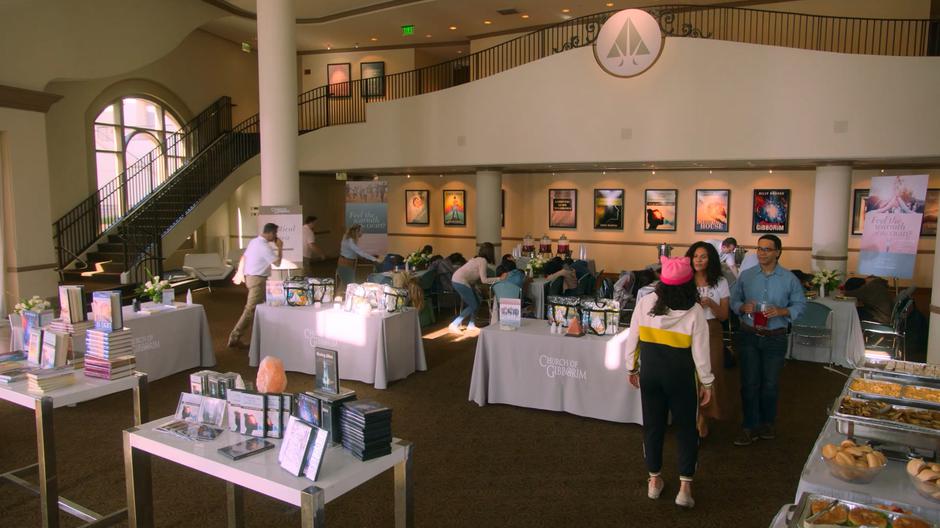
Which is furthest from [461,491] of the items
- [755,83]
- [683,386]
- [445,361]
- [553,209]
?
[553,209]

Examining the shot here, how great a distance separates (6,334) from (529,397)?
512 centimetres

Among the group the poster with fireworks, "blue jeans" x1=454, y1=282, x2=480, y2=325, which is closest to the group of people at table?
"blue jeans" x1=454, y1=282, x2=480, y2=325

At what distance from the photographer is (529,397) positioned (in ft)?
19.6

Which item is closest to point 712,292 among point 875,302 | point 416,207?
point 875,302

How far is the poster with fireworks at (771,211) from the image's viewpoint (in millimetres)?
13641

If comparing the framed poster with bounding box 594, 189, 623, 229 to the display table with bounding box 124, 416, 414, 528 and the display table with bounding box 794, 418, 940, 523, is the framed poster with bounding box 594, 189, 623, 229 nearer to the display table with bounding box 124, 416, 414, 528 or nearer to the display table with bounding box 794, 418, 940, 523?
the display table with bounding box 794, 418, 940, 523

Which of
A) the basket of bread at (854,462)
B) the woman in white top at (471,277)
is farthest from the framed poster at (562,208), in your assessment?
the basket of bread at (854,462)

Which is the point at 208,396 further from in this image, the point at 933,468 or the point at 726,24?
the point at 726,24

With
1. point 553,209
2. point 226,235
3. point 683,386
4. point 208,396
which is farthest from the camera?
point 226,235

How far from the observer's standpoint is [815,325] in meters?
7.50

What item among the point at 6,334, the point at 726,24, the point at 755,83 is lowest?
the point at 6,334

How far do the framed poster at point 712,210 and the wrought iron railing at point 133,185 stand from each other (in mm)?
12154

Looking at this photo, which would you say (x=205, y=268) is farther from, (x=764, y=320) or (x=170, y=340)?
(x=764, y=320)

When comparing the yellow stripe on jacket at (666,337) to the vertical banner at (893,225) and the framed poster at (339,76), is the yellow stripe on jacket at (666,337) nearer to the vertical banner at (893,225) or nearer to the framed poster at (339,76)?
the vertical banner at (893,225)
